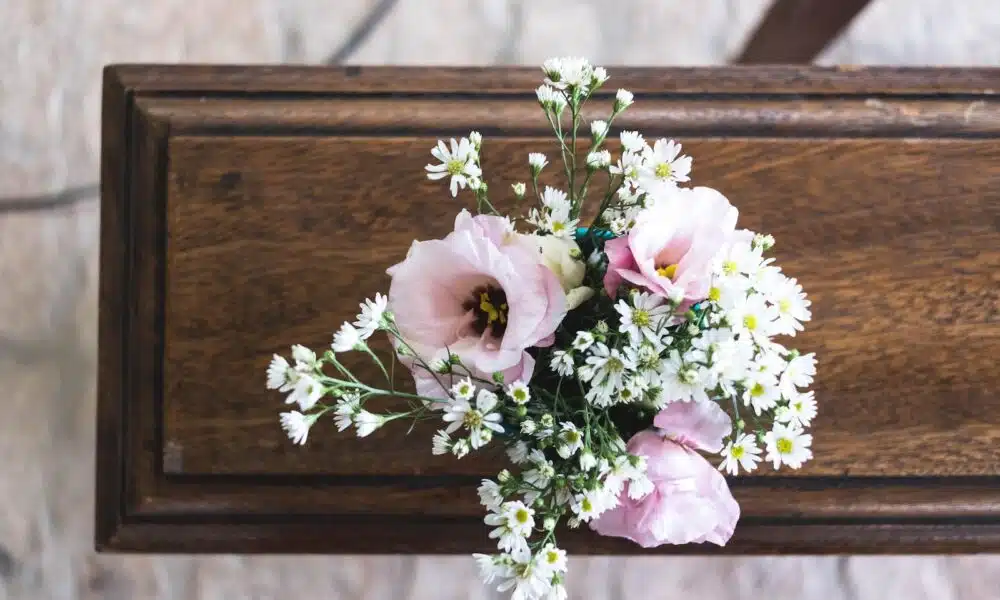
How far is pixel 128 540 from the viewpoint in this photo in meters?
0.63

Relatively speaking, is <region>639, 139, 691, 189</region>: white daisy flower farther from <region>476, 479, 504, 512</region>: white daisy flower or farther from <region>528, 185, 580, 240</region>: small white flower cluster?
<region>476, 479, 504, 512</region>: white daisy flower

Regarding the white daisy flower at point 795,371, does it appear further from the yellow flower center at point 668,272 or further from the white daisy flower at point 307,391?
the white daisy flower at point 307,391

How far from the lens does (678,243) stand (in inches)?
15.0

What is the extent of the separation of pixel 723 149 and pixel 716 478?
0.32m

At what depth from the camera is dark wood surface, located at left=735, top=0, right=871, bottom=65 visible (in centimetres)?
93

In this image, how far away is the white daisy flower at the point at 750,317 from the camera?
1.17 feet

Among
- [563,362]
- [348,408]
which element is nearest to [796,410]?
[563,362]

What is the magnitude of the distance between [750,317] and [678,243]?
→ 5 cm

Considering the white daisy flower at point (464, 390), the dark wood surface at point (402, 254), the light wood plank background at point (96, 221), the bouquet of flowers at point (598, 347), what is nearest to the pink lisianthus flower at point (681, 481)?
the bouquet of flowers at point (598, 347)

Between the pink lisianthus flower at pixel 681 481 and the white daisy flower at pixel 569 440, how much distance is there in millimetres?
42

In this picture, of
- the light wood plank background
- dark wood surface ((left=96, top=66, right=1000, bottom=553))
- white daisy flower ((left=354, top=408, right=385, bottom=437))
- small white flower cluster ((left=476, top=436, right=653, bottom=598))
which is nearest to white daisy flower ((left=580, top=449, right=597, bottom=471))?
small white flower cluster ((left=476, top=436, right=653, bottom=598))

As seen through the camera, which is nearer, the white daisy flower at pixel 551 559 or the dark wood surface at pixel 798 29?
the white daisy flower at pixel 551 559

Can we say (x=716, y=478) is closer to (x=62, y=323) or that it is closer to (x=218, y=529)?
(x=218, y=529)

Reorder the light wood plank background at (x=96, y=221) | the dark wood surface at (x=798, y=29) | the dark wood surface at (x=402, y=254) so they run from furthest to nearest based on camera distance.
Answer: the light wood plank background at (x=96, y=221), the dark wood surface at (x=798, y=29), the dark wood surface at (x=402, y=254)
